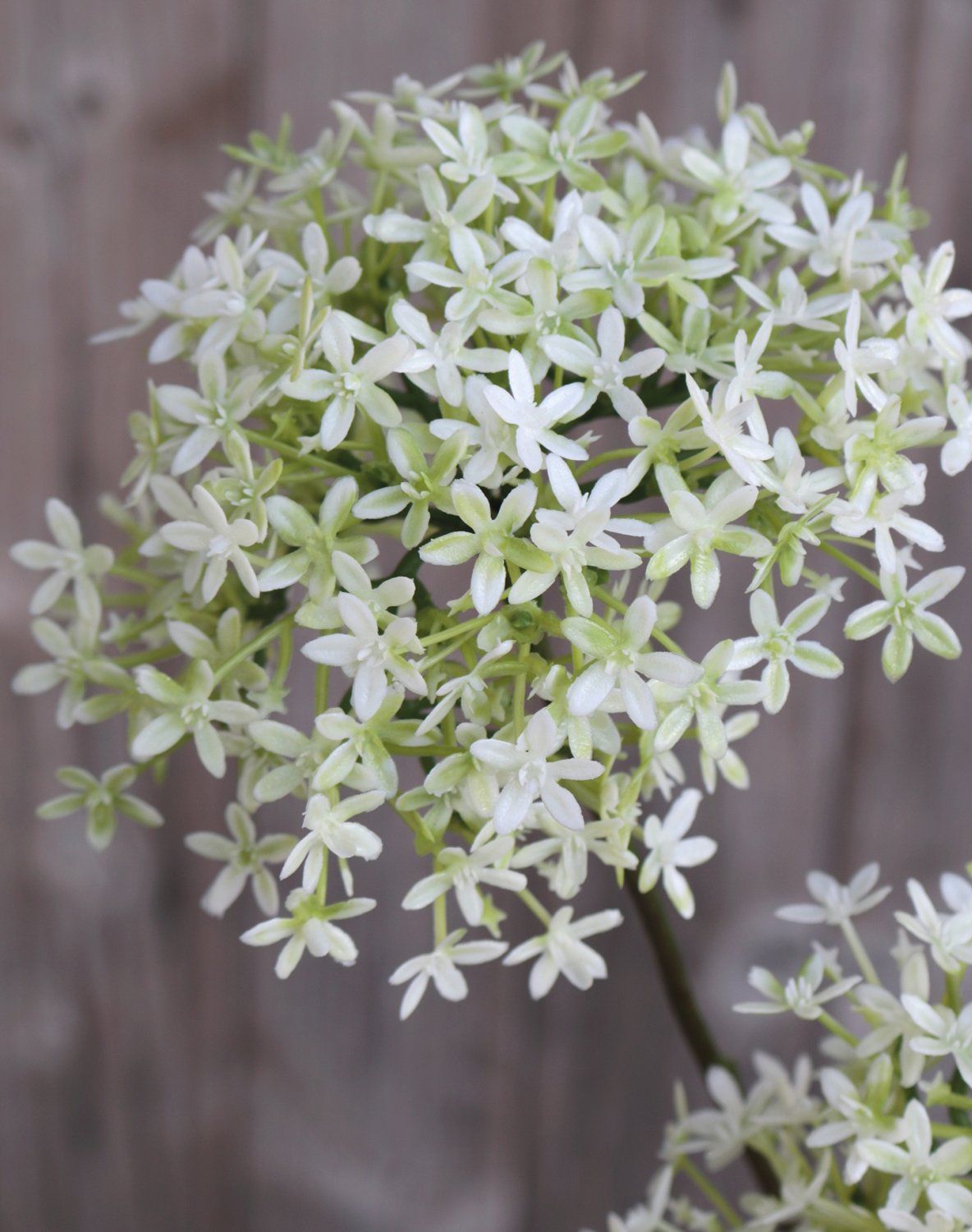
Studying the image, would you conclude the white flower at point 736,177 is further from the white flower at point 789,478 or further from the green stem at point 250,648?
the green stem at point 250,648

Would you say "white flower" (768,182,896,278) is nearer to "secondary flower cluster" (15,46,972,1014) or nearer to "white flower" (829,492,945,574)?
"secondary flower cluster" (15,46,972,1014)

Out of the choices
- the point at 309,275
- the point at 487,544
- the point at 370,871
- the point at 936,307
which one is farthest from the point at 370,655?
the point at 370,871

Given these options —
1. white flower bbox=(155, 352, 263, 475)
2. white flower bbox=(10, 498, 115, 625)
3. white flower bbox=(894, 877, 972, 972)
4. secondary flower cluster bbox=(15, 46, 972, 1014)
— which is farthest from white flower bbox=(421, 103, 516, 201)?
white flower bbox=(894, 877, 972, 972)

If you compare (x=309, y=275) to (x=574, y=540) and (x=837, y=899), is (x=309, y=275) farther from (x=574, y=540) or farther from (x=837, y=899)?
(x=837, y=899)

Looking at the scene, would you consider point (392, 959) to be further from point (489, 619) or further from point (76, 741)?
point (489, 619)

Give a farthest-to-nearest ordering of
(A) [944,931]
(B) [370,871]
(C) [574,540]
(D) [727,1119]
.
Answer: (B) [370,871]
(D) [727,1119]
(A) [944,931]
(C) [574,540]
